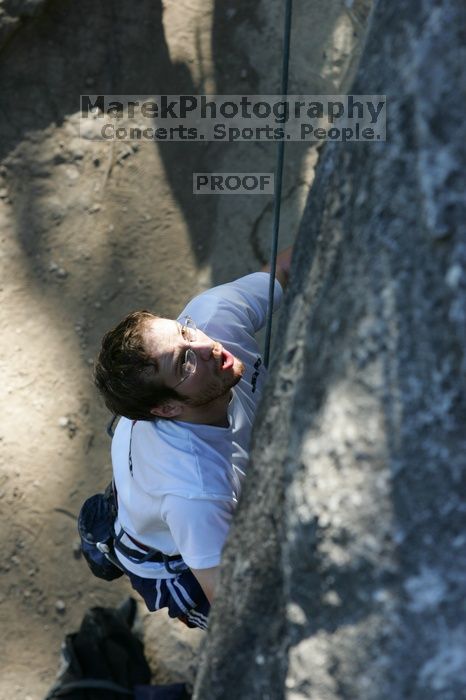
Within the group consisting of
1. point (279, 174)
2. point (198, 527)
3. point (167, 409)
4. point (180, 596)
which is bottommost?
point (180, 596)

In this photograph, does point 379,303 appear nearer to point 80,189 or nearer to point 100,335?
point 100,335

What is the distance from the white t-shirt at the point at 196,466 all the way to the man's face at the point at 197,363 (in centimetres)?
7

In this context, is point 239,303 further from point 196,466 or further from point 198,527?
point 198,527

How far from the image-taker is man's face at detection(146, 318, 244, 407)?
62.9 inches

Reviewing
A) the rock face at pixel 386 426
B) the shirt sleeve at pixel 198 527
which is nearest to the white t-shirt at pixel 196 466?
the shirt sleeve at pixel 198 527

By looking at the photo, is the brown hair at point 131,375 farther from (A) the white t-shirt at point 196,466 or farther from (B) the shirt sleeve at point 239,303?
(B) the shirt sleeve at point 239,303

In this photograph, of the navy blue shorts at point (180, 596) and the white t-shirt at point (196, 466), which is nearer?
the white t-shirt at point (196, 466)

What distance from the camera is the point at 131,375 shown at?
1.61 metres

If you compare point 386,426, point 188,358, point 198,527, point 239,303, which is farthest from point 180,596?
point 386,426

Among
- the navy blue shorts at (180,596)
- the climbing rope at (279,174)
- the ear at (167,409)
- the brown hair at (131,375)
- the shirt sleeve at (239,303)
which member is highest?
the climbing rope at (279,174)

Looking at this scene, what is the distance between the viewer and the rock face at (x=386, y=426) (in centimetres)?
94

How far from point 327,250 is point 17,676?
230 centimetres

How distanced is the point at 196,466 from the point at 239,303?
0.46 metres

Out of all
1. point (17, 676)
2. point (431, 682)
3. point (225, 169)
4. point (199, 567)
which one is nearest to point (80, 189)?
point (225, 169)
